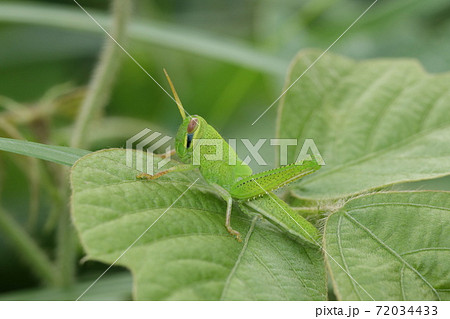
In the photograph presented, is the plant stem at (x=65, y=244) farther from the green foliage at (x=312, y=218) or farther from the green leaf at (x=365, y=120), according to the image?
the green leaf at (x=365, y=120)

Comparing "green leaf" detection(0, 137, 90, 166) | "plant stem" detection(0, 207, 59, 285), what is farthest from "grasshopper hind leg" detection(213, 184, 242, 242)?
"plant stem" detection(0, 207, 59, 285)

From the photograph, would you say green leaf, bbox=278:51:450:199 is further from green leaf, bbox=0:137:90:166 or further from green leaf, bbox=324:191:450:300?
green leaf, bbox=0:137:90:166

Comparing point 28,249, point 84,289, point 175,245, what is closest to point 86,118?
point 28,249

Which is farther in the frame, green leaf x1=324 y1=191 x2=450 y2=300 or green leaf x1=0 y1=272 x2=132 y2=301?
green leaf x1=0 y1=272 x2=132 y2=301

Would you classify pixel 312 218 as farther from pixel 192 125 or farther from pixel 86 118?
pixel 86 118

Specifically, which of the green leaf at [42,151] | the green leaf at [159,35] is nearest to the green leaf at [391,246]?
the green leaf at [42,151]

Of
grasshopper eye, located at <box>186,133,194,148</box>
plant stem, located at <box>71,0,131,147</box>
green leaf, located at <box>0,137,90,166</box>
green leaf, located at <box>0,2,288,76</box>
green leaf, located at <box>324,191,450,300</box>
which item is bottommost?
green leaf, located at <box>324,191,450,300</box>

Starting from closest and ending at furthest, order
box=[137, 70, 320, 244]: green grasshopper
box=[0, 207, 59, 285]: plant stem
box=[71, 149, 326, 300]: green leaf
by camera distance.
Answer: box=[71, 149, 326, 300]: green leaf
box=[137, 70, 320, 244]: green grasshopper
box=[0, 207, 59, 285]: plant stem
